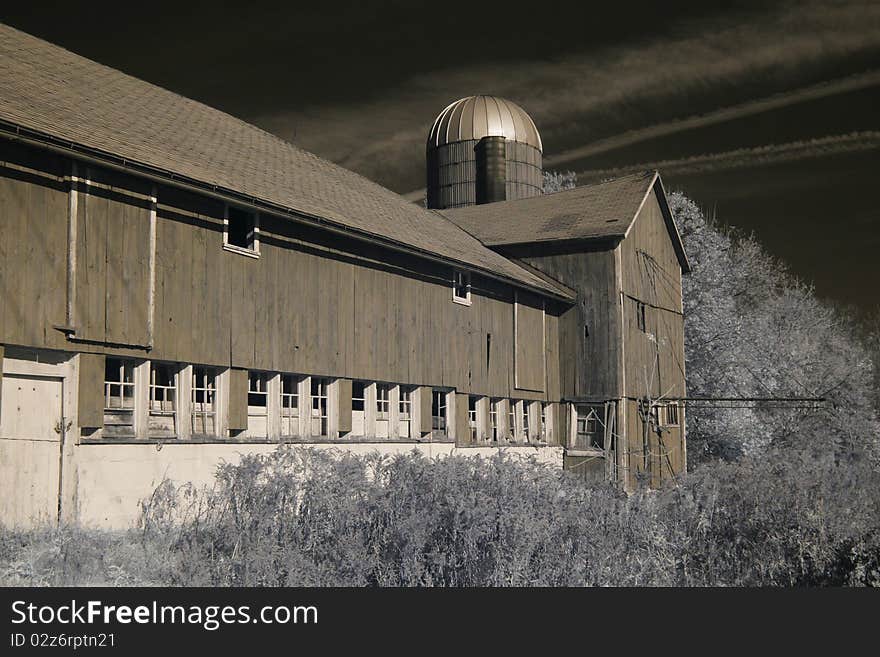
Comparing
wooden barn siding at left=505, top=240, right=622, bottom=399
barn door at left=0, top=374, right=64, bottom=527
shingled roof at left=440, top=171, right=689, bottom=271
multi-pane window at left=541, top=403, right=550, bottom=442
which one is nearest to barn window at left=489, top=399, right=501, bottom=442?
multi-pane window at left=541, top=403, right=550, bottom=442

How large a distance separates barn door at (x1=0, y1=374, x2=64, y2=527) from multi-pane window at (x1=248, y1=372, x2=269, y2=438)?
3692 mm

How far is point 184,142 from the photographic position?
52.6 feet

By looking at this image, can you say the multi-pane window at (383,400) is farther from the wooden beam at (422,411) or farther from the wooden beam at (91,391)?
the wooden beam at (91,391)

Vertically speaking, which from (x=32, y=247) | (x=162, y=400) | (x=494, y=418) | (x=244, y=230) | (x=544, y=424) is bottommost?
(x=544, y=424)

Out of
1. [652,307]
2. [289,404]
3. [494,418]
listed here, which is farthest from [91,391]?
[652,307]

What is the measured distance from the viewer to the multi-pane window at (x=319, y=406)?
1670cm

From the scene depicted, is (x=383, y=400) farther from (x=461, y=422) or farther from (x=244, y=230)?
(x=244, y=230)

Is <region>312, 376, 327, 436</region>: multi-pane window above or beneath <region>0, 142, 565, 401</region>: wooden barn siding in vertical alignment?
beneath

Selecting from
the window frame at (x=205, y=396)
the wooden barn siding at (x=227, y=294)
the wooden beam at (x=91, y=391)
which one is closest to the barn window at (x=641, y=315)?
the wooden barn siding at (x=227, y=294)

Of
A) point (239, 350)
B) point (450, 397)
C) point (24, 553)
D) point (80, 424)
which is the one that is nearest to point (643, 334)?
point (450, 397)

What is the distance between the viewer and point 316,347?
1656 cm

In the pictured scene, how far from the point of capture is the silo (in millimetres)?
37219

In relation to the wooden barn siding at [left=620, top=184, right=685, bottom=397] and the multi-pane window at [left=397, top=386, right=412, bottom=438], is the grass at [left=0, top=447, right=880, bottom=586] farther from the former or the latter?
the wooden barn siding at [left=620, top=184, right=685, bottom=397]

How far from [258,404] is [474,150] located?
77.7 feet
